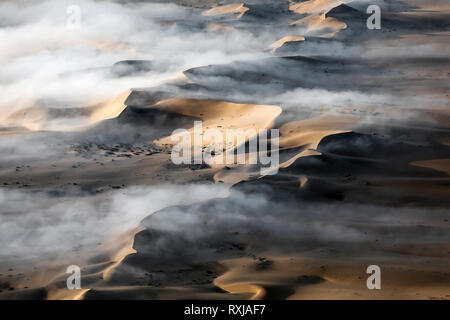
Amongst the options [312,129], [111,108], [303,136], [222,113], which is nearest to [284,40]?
[222,113]

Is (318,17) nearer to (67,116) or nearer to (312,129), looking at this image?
(67,116)

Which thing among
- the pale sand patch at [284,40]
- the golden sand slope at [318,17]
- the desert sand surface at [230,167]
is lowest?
the desert sand surface at [230,167]

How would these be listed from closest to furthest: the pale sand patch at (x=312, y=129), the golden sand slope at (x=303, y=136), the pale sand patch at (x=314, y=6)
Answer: the golden sand slope at (x=303, y=136) → the pale sand patch at (x=312, y=129) → the pale sand patch at (x=314, y=6)

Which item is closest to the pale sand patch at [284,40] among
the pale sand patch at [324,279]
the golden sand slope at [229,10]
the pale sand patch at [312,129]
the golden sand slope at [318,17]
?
the golden sand slope at [318,17]

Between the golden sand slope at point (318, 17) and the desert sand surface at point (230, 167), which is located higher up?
the golden sand slope at point (318, 17)

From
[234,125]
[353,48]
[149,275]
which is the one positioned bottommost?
[149,275]

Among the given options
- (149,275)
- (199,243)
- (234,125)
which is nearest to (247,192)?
(199,243)

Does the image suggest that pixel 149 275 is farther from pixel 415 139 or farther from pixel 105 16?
pixel 105 16

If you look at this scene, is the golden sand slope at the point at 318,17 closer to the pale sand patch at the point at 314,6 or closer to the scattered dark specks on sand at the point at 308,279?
the pale sand patch at the point at 314,6
